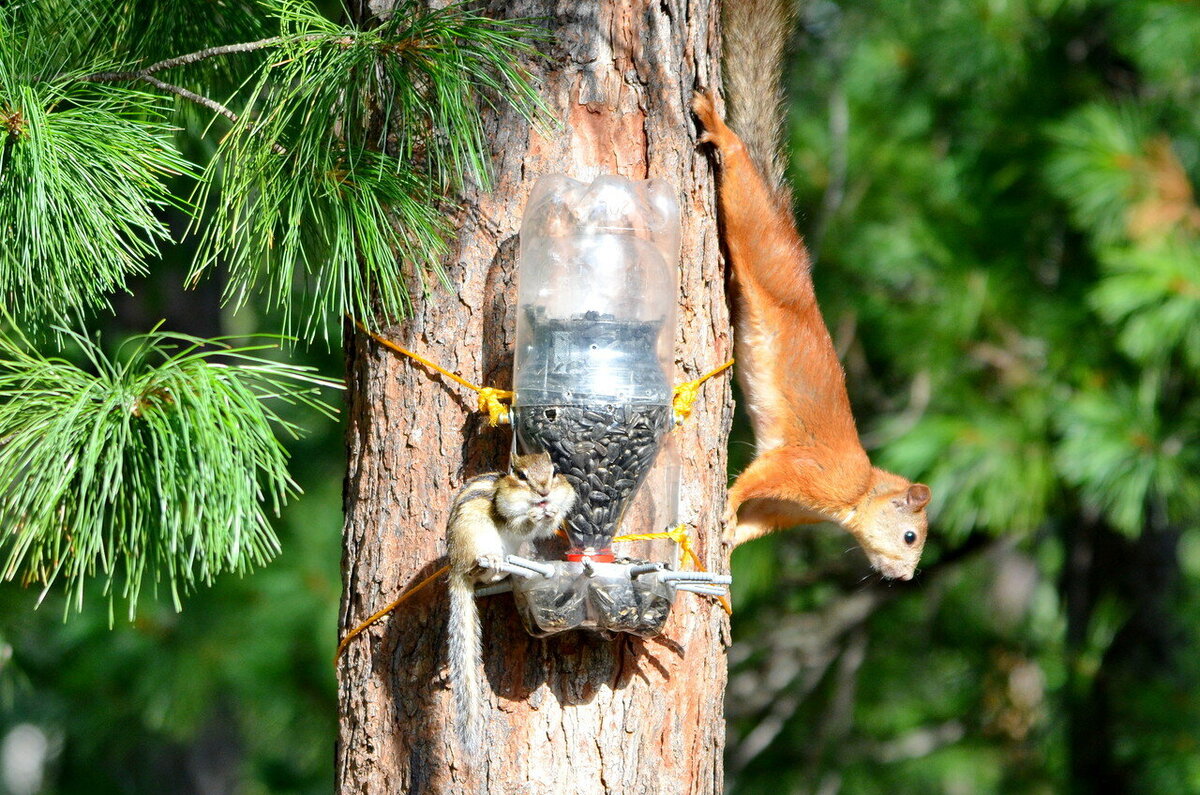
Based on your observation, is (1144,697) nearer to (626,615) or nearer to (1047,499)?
(1047,499)

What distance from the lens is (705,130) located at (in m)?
2.10

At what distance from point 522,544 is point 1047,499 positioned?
2.86 m

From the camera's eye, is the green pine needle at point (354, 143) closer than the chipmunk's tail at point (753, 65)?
Yes

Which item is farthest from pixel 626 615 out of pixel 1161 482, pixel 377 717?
pixel 1161 482

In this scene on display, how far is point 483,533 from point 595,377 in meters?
0.26

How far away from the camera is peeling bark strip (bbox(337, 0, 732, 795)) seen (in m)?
1.75

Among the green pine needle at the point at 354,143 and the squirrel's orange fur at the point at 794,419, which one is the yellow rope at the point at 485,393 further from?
the squirrel's orange fur at the point at 794,419

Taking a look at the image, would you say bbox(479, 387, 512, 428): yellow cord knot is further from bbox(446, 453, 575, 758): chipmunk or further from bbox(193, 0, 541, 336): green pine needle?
bbox(193, 0, 541, 336): green pine needle

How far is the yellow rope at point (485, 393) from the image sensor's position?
1785 mm

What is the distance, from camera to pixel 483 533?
168 cm

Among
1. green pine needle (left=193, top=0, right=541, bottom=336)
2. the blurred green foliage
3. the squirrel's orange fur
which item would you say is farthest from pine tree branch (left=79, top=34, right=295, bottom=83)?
Answer: the blurred green foliage

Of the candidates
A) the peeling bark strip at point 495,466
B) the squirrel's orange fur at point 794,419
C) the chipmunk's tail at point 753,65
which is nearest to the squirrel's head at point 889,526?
the squirrel's orange fur at point 794,419

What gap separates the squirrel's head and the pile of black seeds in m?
1.77

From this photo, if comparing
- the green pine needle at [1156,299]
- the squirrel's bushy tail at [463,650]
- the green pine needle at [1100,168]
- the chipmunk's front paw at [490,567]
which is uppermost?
the green pine needle at [1100,168]
